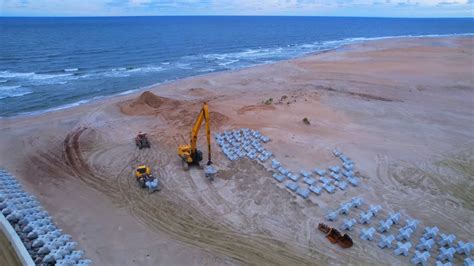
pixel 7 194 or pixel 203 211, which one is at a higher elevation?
pixel 7 194

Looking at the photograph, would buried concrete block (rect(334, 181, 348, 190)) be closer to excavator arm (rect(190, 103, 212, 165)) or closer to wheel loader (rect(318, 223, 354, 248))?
wheel loader (rect(318, 223, 354, 248))


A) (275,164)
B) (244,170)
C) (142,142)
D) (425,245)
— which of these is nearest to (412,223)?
(425,245)

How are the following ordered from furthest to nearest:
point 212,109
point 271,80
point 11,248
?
1. point 271,80
2. point 212,109
3. point 11,248

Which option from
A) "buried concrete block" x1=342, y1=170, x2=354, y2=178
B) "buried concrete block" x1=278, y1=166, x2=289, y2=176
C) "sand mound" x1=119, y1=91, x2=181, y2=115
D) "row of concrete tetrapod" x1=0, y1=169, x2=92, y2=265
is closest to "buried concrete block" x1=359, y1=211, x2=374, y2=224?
"buried concrete block" x1=342, y1=170, x2=354, y2=178

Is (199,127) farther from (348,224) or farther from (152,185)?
(348,224)

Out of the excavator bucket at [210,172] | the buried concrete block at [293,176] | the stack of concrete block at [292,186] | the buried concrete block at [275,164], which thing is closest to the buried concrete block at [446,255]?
the stack of concrete block at [292,186]

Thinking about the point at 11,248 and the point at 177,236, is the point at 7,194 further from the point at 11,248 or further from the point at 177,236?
the point at 177,236

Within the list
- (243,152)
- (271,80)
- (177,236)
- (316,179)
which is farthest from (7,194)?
(271,80)
